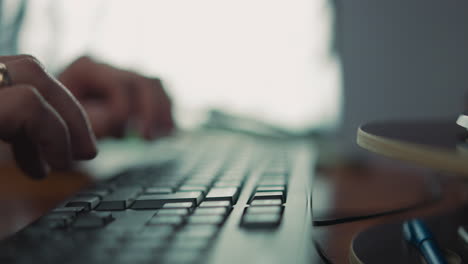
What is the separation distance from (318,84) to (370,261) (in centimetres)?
69

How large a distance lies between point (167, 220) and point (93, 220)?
48 millimetres

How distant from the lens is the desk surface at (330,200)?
1.59 feet

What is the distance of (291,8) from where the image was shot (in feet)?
3.18

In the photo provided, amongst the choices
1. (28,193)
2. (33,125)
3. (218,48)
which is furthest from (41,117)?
(218,48)

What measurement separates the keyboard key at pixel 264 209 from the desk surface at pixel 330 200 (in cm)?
11

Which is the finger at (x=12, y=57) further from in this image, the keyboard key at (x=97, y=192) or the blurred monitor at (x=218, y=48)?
the blurred monitor at (x=218, y=48)

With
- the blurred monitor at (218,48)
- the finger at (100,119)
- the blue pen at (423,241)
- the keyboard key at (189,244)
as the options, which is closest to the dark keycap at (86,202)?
the keyboard key at (189,244)

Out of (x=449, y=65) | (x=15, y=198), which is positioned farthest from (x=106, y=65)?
(x=449, y=65)

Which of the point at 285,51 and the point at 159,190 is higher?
the point at 285,51

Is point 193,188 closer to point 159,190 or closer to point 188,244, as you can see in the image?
point 159,190

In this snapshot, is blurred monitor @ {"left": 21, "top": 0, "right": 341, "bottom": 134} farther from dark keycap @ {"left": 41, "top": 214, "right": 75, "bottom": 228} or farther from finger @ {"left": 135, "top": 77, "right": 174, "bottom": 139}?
dark keycap @ {"left": 41, "top": 214, "right": 75, "bottom": 228}

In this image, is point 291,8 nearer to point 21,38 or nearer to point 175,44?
point 175,44

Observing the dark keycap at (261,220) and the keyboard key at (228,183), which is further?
the keyboard key at (228,183)

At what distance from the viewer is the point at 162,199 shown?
0.35m
